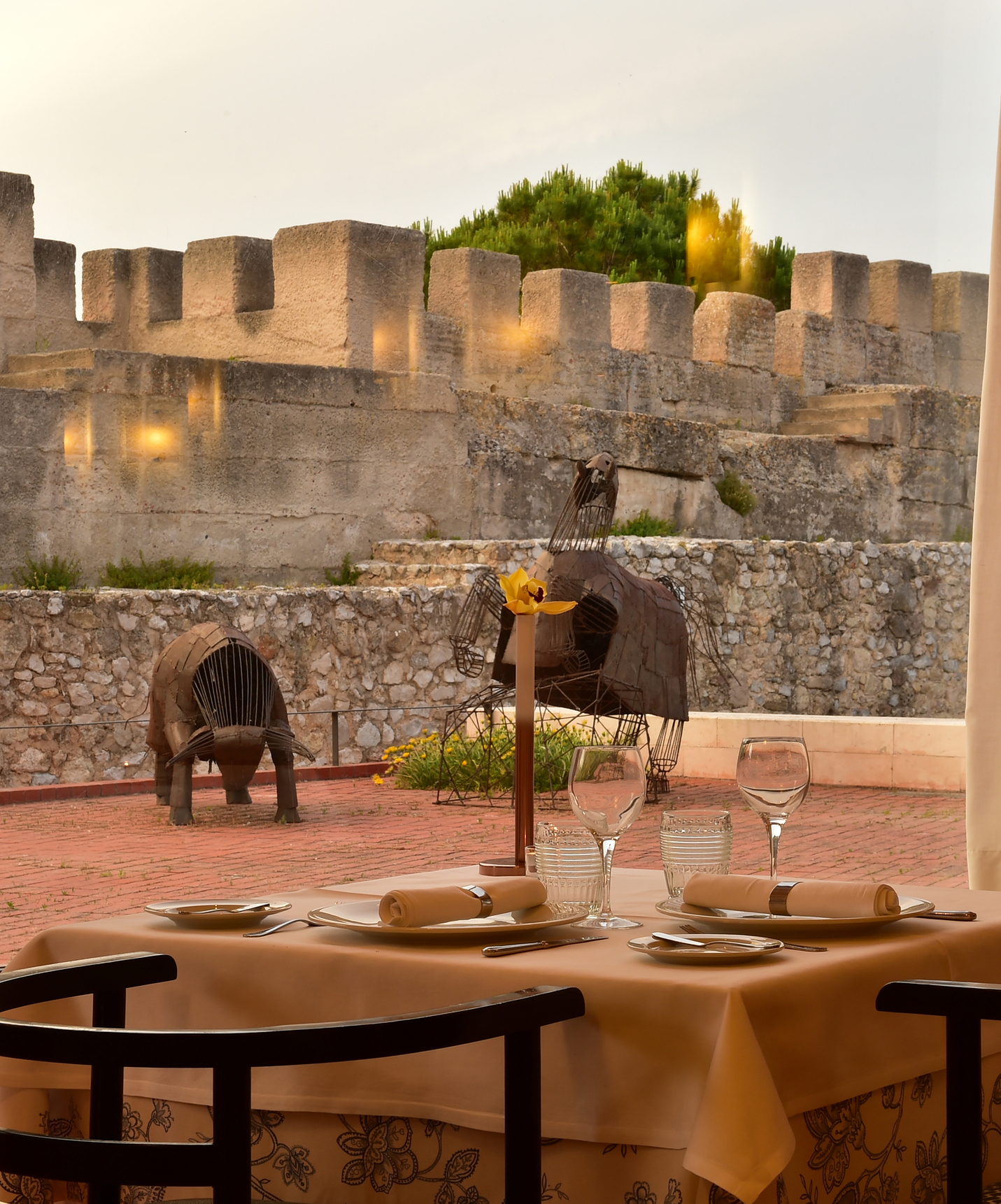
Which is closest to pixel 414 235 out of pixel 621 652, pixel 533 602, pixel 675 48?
pixel 675 48

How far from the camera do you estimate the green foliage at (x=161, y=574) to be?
10.3 metres

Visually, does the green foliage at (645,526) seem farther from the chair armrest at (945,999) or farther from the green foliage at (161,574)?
the chair armrest at (945,999)

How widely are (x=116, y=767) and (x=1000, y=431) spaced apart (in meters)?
6.55

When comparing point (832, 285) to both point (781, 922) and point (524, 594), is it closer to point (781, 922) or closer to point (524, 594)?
point (524, 594)

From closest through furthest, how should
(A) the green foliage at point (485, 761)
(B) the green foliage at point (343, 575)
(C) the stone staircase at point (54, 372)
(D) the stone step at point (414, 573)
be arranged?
(A) the green foliage at point (485, 761) < (C) the stone staircase at point (54, 372) < (D) the stone step at point (414, 573) < (B) the green foliage at point (343, 575)

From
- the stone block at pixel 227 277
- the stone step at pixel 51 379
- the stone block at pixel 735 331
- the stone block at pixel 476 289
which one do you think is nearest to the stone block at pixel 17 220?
the stone step at pixel 51 379

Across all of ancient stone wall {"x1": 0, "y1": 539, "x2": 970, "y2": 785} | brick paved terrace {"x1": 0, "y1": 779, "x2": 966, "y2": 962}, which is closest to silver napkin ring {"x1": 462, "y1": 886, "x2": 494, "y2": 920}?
brick paved terrace {"x1": 0, "y1": 779, "x2": 966, "y2": 962}

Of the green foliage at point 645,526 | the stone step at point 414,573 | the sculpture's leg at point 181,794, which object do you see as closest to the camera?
the sculpture's leg at point 181,794

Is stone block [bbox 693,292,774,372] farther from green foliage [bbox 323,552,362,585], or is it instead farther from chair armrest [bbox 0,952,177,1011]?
chair armrest [bbox 0,952,177,1011]

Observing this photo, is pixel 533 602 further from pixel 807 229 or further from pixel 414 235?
pixel 807 229

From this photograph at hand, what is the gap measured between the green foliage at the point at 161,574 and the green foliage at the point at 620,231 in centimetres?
1107

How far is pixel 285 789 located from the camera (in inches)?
261

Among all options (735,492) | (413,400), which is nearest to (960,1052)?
(413,400)

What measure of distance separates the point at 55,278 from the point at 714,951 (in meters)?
12.6
